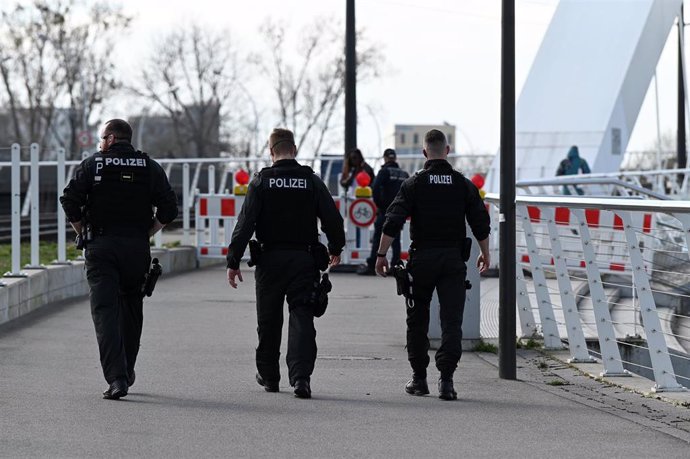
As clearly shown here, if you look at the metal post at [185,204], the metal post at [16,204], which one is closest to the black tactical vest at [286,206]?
the metal post at [16,204]

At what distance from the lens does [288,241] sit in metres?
8.97

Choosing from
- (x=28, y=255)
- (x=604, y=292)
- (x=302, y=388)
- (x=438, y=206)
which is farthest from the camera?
(x=28, y=255)

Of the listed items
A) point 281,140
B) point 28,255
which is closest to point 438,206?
point 281,140

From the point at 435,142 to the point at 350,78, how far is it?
13.3 m

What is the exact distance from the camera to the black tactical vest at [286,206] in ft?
29.3

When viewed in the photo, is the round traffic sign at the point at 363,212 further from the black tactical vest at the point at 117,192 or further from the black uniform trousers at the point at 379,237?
the black tactical vest at the point at 117,192

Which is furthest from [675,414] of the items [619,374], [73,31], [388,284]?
[73,31]

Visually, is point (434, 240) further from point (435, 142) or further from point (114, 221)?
point (114, 221)

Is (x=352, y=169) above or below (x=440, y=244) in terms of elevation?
above

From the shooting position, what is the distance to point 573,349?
1074 centimetres

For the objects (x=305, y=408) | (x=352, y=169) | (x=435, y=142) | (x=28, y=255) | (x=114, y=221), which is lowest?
(x=305, y=408)

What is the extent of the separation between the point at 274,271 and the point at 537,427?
208 cm

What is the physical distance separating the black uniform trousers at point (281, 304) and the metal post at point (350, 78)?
1320cm

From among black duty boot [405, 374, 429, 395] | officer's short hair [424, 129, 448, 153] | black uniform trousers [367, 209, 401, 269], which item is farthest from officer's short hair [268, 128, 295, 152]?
black uniform trousers [367, 209, 401, 269]
